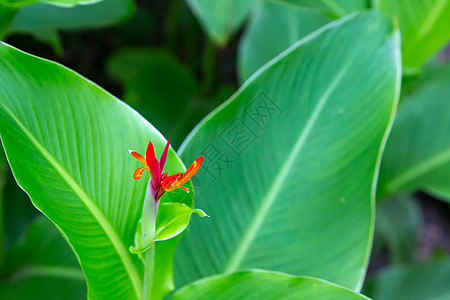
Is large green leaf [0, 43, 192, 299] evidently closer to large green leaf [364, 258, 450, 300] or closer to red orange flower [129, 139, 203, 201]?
red orange flower [129, 139, 203, 201]

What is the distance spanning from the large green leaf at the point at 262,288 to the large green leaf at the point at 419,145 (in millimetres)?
442

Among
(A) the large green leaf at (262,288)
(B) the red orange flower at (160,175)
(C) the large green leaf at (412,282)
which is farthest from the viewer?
(C) the large green leaf at (412,282)

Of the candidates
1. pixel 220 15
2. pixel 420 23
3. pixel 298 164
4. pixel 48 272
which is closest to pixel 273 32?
pixel 220 15

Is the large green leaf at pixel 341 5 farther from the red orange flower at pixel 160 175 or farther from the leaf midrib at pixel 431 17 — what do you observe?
the red orange flower at pixel 160 175

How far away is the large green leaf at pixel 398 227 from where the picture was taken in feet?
4.01

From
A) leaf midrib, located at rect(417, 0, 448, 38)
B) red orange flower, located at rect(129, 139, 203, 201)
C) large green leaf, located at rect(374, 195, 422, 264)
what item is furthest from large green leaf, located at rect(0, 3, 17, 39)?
large green leaf, located at rect(374, 195, 422, 264)

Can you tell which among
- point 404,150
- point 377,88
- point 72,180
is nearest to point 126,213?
point 72,180

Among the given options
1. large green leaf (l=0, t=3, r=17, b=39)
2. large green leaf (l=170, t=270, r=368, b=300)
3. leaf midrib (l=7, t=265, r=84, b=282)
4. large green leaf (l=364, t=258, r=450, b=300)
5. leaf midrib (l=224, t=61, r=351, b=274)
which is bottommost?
large green leaf (l=364, t=258, r=450, b=300)

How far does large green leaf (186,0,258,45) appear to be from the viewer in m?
0.79

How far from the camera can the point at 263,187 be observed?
567 mm

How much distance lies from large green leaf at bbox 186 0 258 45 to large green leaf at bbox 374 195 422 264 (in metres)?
0.64

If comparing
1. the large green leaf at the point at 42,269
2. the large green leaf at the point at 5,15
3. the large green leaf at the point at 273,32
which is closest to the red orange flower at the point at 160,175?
the large green leaf at the point at 5,15

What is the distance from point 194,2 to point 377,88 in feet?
1.18

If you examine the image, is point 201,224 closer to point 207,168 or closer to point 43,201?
point 207,168
